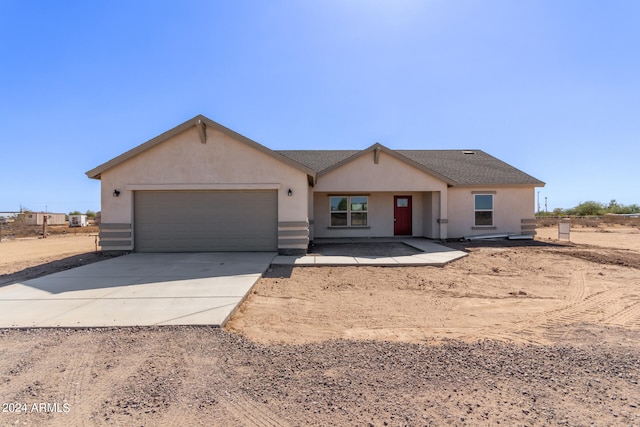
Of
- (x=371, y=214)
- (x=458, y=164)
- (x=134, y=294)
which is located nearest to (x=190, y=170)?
(x=134, y=294)

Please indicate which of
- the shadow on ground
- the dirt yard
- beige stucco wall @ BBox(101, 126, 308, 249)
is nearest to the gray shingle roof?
beige stucco wall @ BBox(101, 126, 308, 249)

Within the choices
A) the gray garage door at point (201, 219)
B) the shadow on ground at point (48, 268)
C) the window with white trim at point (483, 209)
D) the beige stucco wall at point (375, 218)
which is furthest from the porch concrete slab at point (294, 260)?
the window with white trim at point (483, 209)

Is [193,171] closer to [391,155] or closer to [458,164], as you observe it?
[391,155]

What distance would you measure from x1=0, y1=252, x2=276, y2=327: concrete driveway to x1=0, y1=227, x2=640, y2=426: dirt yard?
0.37m

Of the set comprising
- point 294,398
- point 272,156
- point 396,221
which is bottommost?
point 294,398

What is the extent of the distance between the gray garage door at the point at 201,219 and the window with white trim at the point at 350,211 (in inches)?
226

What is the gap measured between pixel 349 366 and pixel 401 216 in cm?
1449

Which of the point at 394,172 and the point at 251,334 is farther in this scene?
the point at 394,172

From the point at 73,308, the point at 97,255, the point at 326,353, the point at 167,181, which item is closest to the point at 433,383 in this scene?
the point at 326,353

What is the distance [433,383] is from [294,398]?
1410mm

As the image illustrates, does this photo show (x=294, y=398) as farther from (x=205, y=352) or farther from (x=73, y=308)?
(x=73, y=308)

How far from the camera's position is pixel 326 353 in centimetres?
405

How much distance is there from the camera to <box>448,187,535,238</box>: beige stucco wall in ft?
54.5

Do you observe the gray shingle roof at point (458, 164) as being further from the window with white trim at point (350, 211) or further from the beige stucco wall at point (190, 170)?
the beige stucco wall at point (190, 170)
